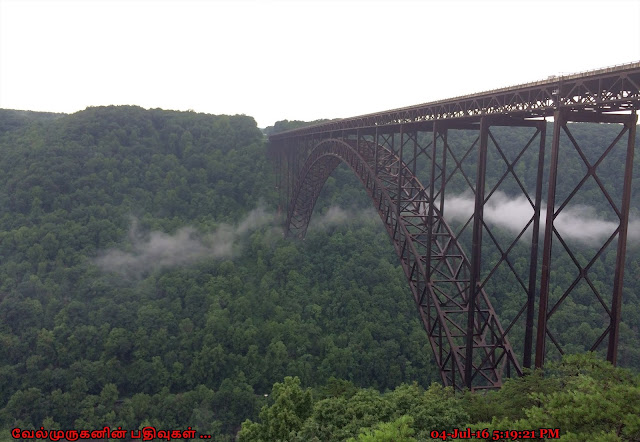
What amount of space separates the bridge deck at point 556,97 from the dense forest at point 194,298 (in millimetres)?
7594

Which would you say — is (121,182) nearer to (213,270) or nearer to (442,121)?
(213,270)

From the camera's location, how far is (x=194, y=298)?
36.8m

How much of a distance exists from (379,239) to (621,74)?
1406 inches

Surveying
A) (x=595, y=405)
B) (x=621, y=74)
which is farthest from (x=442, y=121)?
(x=595, y=405)

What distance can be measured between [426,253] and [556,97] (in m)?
8.29

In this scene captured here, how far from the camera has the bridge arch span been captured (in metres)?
13.9

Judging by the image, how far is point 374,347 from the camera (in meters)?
32.8

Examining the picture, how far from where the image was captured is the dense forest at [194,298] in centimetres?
2847

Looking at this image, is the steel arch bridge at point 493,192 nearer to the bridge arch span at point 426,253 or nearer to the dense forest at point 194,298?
the bridge arch span at point 426,253

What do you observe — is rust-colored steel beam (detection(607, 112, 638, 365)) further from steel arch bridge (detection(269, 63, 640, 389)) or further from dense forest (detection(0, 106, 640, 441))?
dense forest (detection(0, 106, 640, 441))
